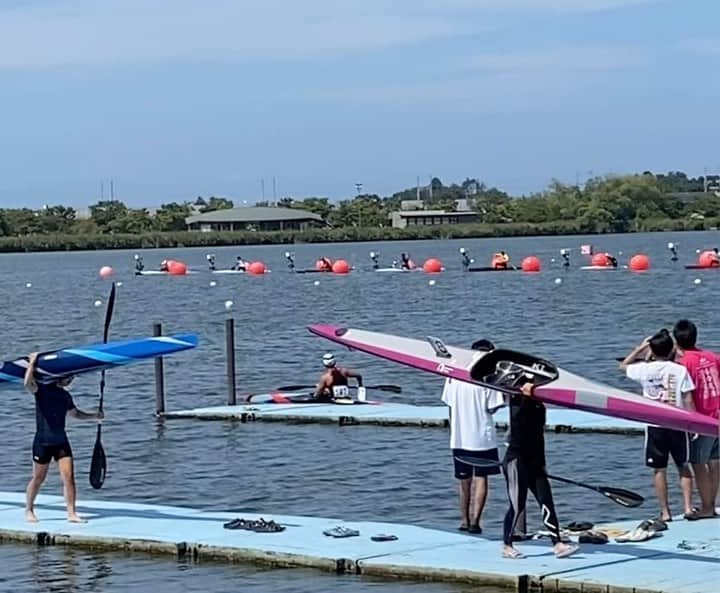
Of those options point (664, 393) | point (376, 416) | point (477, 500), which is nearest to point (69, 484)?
point (477, 500)

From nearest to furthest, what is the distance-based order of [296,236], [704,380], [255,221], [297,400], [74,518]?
[704,380], [74,518], [297,400], [296,236], [255,221]

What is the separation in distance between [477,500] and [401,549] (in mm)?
894

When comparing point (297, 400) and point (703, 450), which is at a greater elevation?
point (703, 450)

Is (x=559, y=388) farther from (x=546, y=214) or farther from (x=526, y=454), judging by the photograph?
(x=546, y=214)

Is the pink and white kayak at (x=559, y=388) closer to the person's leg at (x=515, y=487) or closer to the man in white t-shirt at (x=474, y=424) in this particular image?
the man in white t-shirt at (x=474, y=424)

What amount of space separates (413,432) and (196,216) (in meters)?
172

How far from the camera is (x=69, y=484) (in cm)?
1620

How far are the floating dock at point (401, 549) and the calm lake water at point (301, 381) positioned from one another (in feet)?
0.67

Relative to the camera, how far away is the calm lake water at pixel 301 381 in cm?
1595

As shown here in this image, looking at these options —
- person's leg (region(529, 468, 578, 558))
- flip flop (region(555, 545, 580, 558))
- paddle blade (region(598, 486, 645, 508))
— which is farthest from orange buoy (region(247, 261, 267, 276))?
person's leg (region(529, 468, 578, 558))

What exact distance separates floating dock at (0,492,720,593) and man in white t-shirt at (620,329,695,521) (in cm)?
46

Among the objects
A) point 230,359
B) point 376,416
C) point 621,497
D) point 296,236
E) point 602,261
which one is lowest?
point 376,416

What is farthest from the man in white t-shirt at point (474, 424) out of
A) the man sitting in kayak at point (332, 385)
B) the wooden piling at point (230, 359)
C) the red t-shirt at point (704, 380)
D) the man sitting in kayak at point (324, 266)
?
the man sitting in kayak at point (324, 266)

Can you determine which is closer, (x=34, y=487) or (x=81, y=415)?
(x=81, y=415)
